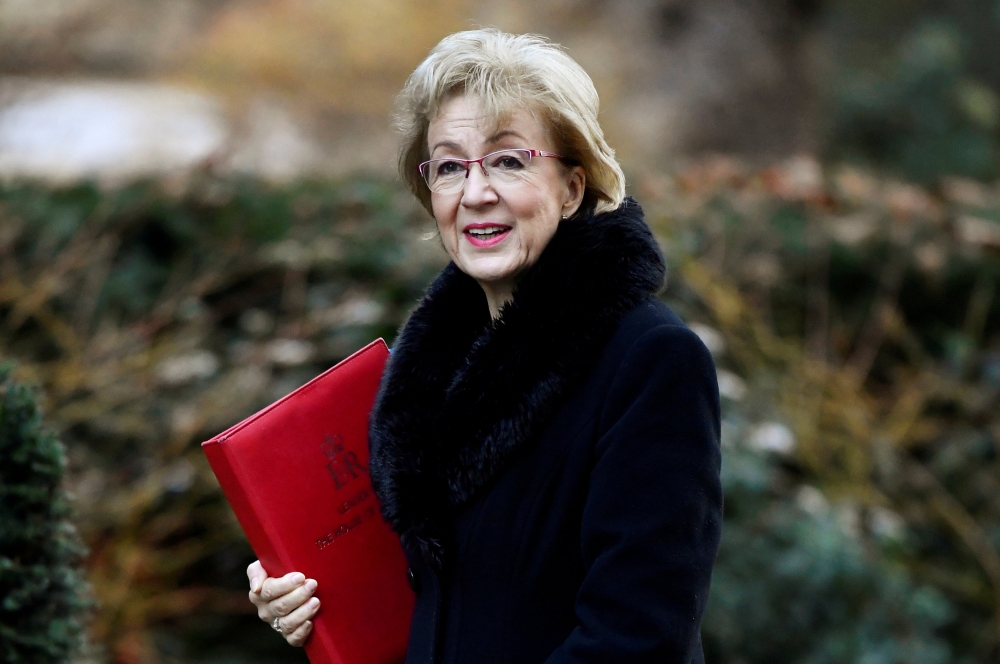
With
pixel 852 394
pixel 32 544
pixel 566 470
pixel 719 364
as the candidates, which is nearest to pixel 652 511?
pixel 566 470

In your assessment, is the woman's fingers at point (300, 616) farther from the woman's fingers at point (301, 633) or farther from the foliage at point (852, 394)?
the foliage at point (852, 394)

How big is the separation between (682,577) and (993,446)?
12.5 feet

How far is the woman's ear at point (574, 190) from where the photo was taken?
187cm

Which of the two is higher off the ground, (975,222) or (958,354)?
(975,222)

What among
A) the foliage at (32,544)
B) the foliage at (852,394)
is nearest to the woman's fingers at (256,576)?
the foliage at (32,544)

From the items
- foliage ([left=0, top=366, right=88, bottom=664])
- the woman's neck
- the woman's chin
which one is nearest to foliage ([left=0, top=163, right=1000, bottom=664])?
foliage ([left=0, top=366, right=88, bottom=664])

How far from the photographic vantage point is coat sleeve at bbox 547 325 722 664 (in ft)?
5.00

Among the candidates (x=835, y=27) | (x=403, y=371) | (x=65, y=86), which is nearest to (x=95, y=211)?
(x=65, y=86)

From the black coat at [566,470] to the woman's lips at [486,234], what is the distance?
0.08 metres

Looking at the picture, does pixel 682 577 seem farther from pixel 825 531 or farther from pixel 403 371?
pixel 825 531

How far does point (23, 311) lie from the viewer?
4289 millimetres

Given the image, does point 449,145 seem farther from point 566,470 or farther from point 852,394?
point 852,394

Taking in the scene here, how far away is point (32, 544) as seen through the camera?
2.29 meters

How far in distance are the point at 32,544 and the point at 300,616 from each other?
77 cm
